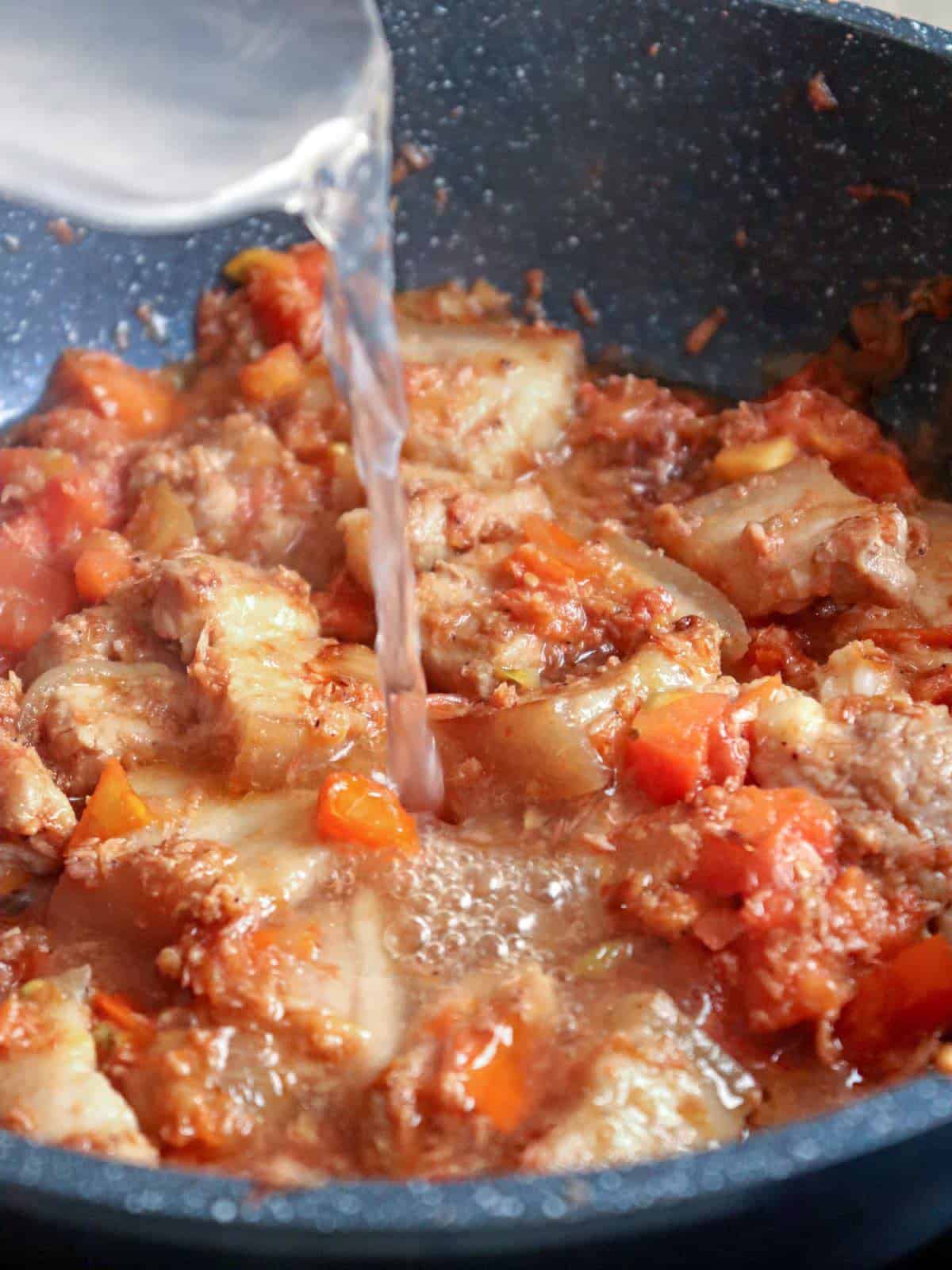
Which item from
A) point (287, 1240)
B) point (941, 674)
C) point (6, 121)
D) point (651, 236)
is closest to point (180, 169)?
point (6, 121)

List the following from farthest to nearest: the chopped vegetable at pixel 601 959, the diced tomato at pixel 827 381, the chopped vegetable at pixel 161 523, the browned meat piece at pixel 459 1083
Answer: the diced tomato at pixel 827 381
the chopped vegetable at pixel 161 523
the chopped vegetable at pixel 601 959
the browned meat piece at pixel 459 1083

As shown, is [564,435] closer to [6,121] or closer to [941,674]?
[941,674]

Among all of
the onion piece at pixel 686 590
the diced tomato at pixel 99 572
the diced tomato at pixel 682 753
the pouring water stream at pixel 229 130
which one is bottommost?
the diced tomato at pixel 99 572

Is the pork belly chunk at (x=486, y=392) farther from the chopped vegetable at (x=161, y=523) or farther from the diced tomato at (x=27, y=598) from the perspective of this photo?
the diced tomato at (x=27, y=598)

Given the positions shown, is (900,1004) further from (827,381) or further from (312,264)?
(312,264)

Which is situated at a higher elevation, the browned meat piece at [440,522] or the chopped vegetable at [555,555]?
the chopped vegetable at [555,555]

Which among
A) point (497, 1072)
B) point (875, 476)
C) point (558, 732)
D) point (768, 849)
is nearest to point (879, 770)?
point (768, 849)

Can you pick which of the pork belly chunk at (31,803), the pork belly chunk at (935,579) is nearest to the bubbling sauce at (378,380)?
the pork belly chunk at (31,803)
